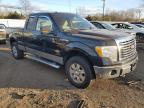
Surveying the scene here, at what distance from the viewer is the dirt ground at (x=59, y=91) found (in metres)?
4.60

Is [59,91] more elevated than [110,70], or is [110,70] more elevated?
[110,70]

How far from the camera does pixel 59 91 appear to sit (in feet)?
17.6

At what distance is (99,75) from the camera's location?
5.26 meters

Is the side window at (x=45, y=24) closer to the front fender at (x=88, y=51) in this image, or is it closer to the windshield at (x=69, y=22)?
the windshield at (x=69, y=22)

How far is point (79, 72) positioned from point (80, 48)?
2.09 feet

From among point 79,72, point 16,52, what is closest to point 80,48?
point 79,72

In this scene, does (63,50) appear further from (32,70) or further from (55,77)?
(32,70)

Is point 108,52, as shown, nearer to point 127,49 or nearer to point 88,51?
point 88,51

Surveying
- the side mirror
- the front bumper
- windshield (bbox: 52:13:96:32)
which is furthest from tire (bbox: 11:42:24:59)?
the front bumper

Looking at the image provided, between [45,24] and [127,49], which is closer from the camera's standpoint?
[127,49]

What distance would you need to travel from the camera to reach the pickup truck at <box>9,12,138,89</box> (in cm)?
521

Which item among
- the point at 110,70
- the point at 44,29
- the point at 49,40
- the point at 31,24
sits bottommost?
the point at 110,70

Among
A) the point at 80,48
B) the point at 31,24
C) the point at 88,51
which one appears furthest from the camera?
the point at 31,24

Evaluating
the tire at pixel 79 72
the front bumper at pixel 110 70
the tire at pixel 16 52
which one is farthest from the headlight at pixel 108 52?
the tire at pixel 16 52
